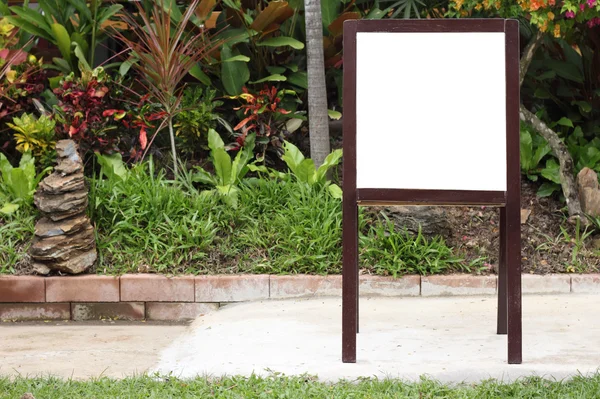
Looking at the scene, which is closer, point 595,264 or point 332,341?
point 332,341

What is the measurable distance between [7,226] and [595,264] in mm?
4029

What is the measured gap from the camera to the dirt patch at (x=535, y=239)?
18.5ft

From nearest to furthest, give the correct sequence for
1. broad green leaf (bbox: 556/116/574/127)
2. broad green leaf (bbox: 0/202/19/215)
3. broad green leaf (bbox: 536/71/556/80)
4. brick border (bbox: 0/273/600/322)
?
brick border (bbox: 0/273/600/322) < broad green leaf (bbox: 0/202/19/215) < broad green leaf (bbox: 556/116/574/127) < broad green leaf (bbox: 536/71/556/80)

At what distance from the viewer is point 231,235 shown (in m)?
5.79

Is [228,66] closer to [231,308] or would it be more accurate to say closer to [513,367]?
[231,308]

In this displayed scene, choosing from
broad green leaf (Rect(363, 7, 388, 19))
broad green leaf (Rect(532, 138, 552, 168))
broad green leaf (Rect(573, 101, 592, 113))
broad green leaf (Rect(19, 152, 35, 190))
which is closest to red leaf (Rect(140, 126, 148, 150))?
broad green leaf (Rect(19, 152, 35, 190))

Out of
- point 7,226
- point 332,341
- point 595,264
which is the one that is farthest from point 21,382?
point 595,264

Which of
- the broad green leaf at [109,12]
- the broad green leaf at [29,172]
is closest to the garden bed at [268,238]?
the broad green leaf at [29,172]

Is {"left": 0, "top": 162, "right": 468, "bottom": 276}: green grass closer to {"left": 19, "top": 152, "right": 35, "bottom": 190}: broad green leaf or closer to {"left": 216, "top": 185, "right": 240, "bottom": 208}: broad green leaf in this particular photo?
{"left": 216, "top": 185, "right": 240, "bottom": 208}: broad green leaf

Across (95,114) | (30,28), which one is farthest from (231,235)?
(30,28)

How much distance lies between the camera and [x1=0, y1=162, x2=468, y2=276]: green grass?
5.52 metres

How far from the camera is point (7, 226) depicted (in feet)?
18.8

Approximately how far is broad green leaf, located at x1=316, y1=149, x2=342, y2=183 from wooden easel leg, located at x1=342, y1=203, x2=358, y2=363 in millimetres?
2254

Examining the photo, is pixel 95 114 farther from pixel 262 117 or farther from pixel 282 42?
pixel 282 42
